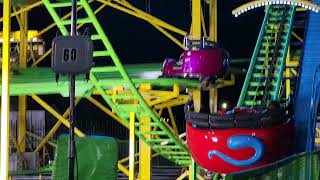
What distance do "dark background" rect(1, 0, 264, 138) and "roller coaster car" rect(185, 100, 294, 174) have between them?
7.46 meters

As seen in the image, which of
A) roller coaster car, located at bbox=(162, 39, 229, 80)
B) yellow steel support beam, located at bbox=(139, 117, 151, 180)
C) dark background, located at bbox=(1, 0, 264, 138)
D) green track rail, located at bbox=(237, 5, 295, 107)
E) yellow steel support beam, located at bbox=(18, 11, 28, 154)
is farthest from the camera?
dark background, located at bbox=(1, 0, 264, 138)

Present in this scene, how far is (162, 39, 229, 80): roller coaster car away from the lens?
10398 mm

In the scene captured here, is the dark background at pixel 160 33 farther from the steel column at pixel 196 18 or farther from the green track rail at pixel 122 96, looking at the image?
the green track rail at pixel 122 96

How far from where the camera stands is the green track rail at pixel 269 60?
995 centimetres

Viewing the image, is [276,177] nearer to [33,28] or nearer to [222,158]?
[222,158]

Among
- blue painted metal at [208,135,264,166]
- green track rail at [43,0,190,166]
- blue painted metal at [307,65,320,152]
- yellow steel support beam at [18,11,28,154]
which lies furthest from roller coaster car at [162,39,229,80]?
yellow steel support beam at [18,11,28,154]

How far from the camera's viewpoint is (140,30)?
17.0 m

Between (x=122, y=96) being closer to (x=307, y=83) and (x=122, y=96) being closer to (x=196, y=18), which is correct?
(x=196, y=18)

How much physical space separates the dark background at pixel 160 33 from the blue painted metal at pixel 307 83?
6.02 m

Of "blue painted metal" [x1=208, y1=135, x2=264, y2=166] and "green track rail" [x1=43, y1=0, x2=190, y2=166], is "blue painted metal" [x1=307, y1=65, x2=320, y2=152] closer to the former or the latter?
"blue painted metal" [x1=208, y1=135, x2=264, y2=166]

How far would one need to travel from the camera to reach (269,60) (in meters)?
10.5

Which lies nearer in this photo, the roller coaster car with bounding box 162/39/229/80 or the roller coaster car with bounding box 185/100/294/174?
the roller coaster car with bounding box 185/100/294/174

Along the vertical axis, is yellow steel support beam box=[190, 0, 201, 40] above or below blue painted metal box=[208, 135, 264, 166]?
above

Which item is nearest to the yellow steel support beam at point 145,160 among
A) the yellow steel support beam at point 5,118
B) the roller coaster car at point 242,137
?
the roller coaster car at point 242,137
